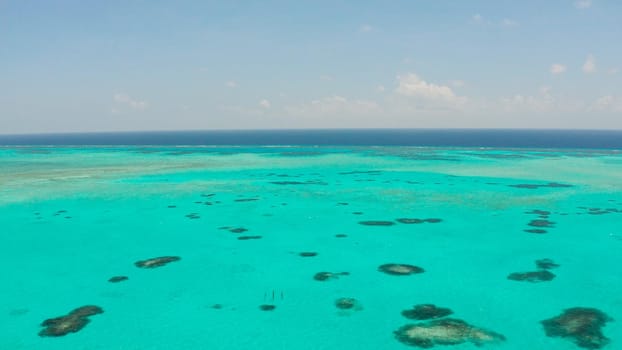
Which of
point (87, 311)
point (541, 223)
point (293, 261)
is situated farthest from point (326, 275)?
point (541, 223)

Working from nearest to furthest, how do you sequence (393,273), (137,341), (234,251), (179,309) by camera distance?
(137,341), (179,309), (393,273), (234,251)

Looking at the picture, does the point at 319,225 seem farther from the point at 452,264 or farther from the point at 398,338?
the point at 398,338

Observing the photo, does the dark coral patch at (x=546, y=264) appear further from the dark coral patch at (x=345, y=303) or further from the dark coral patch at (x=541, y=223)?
the dark coral patch at (x=345, y=303)

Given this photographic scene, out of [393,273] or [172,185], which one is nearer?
[393,273]

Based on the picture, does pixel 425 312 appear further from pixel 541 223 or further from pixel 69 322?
pixel 541 223


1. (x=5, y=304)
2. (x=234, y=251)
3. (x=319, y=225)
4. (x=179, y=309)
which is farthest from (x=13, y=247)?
(x=319, y=225)

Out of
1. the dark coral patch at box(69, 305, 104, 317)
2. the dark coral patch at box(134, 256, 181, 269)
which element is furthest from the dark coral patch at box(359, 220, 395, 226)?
the dark coral patch at box(69, 305, 104, 317)

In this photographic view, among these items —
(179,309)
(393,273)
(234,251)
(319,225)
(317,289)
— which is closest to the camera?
(179,309)
